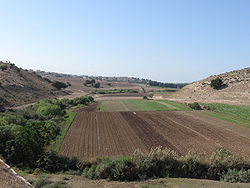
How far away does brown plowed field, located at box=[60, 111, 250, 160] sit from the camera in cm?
2684

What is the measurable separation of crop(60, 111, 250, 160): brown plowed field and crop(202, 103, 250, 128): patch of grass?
425 centimetres

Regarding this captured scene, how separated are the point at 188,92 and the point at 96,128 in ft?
219

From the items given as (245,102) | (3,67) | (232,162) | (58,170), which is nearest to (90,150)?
(58,170)

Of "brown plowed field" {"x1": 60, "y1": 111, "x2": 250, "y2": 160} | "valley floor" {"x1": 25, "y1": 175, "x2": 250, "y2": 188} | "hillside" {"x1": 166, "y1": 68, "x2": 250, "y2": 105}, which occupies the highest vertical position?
"hillside" {"x1": 166, "y1": 68, "x2": 250, "y2": 105}

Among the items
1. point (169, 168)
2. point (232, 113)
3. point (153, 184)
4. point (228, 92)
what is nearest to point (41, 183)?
point (153, 184)

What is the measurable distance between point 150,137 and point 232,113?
3238 cm

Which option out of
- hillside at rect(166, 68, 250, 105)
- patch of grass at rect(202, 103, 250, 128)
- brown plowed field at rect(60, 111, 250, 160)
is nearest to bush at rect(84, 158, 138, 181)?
brown plowed field at rect(60, 111, 250, 160)

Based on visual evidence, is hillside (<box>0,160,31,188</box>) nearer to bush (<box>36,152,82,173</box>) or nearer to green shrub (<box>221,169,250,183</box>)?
bush (<box>36,152,82,173</box>)

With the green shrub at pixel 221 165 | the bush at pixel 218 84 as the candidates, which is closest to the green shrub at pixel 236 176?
the green shrub at pixel 221 165

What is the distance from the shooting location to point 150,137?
3350 centimetres

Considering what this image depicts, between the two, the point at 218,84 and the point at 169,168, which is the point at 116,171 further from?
the point at 218,84

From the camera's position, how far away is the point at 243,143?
30969 mm

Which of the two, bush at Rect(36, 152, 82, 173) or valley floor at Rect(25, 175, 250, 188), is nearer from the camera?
valley floor at Rect(25, 175, 250, 188)

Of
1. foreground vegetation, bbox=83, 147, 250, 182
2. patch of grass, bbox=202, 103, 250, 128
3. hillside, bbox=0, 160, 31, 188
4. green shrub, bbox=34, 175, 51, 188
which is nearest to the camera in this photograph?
hillside, bbox=0, 160, 31, 188
